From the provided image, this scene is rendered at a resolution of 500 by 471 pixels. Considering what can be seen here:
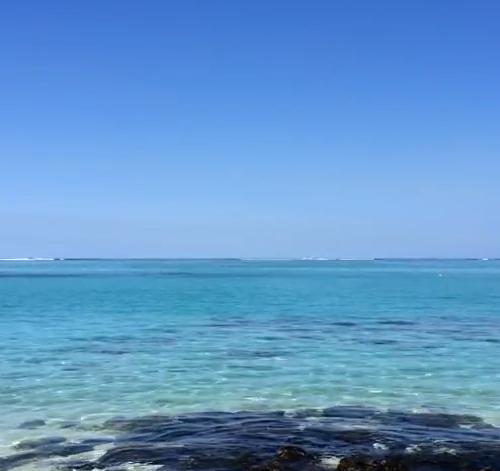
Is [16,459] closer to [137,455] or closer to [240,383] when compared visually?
[137,455]

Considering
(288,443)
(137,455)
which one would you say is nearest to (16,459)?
(137,455)

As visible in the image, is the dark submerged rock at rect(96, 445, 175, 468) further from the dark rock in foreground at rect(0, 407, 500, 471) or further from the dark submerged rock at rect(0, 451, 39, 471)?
the dark submerged rock at rect(0, 451, 39, 471)

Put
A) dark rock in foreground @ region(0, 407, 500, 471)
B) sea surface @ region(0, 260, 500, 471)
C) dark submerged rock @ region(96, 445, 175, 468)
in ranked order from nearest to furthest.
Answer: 1. dark rock in foreground @ region(0, 407, 500, 471)
2. dark submerged rock @ region(96, 445, 175, 468)
3. sea surface @ region(0, 260, 500, 471)

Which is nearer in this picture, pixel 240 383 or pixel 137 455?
pixel 137 455

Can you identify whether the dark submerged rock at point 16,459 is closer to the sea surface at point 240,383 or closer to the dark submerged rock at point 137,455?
the sea surface at point 240,383

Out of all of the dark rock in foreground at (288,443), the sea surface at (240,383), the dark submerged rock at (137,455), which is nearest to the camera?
the dark rock in foreground at (288,443)

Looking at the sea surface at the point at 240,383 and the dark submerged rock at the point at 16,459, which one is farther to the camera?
the sea surface at the point at 240,383

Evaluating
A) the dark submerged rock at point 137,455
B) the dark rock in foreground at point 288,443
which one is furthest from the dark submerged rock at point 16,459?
the dark submerged rock at point 137,455

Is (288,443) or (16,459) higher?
(288,443)

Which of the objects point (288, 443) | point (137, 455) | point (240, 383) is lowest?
point (240, 383)

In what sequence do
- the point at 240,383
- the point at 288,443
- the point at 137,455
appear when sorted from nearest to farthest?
the point at 137,455
the point at 288,443
the point at 240,383

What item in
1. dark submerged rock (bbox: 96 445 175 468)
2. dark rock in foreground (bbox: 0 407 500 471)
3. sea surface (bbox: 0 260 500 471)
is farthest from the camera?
sea surface (bbox: 0 260 500 471)

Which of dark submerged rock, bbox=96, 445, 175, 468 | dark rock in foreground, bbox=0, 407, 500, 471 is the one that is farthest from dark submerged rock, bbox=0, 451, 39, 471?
dark submerged rock, bbox=96, 445, 175, 468

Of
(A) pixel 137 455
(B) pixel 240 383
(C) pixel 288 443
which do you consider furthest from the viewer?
(B) pixel 240 383
